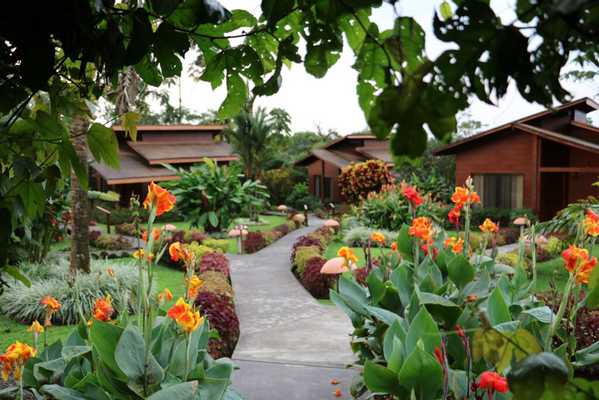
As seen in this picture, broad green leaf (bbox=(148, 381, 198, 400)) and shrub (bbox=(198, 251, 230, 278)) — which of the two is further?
shrub (bbox=(198, 251, 230, 278))

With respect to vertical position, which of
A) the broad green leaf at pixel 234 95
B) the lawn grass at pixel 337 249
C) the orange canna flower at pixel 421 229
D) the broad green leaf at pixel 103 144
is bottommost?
the lawn grass at pixel 337 249

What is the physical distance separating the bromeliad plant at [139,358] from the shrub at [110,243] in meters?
12.9

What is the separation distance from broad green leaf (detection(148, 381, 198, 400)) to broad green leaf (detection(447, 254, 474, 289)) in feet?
8.15

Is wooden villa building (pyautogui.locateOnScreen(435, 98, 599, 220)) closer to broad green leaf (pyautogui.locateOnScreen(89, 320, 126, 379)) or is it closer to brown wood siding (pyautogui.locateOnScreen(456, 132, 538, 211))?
brown wood siding (pyautogui.locateOnScreen(456, 132, 538, 211))

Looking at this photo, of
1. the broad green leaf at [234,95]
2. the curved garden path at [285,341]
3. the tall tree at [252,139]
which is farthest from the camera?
the tall tree at [252,139]

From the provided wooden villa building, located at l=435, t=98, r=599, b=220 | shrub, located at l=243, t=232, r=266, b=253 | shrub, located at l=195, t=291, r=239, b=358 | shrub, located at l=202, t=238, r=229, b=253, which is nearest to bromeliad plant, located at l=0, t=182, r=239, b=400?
shrub, located at l=195, t=291, r=239, b=358

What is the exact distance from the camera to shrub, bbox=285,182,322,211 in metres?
29.1

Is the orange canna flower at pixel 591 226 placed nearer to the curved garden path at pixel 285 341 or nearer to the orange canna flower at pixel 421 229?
the orange canna flower at pixel 421 229

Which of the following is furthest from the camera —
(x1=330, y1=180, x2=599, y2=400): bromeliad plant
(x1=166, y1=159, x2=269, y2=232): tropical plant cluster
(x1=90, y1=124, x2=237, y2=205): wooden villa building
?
(x1=90, y1=124, x2=237, y2=205): wooden villa building

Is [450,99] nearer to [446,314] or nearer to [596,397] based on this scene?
[596,397]

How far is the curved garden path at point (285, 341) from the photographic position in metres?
4.89

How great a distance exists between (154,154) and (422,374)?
78.2ft

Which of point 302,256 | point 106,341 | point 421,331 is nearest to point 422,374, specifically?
point 421,331

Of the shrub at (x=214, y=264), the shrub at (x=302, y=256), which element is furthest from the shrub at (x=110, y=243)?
the shrub at (x=302, y=256)
